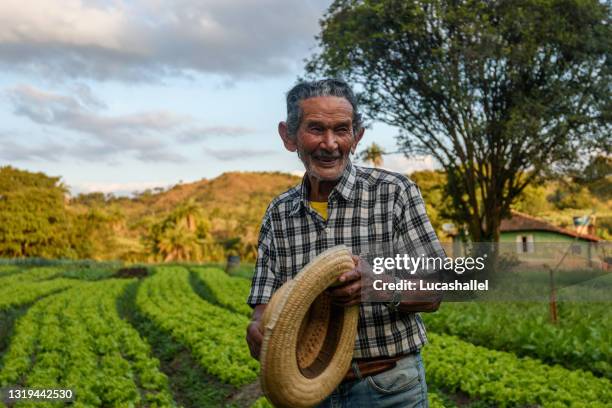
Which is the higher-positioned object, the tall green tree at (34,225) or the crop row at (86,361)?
the tall green tree at (34,225)

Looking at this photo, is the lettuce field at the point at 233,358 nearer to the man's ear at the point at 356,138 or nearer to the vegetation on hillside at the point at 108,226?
the man's ear at the point at 356,138

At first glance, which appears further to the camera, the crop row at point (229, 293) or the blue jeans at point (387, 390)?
the crop row at point (229, 293)

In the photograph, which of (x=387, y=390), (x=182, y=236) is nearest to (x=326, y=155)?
(x=387, y=390)

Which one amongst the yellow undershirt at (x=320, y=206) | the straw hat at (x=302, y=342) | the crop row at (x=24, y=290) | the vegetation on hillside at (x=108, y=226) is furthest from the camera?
the vegetation on hillside at (x=108, y=226)

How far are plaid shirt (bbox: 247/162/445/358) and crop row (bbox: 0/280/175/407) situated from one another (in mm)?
4807

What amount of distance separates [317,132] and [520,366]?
21.8ft

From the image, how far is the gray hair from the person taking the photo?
8.62 feet

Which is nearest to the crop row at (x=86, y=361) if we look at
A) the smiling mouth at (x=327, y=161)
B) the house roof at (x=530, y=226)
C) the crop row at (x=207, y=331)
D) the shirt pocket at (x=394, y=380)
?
the crop row at (x=207, y=331)

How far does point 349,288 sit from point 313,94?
0.83m

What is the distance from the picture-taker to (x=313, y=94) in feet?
8.61

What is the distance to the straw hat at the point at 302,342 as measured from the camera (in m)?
2.15

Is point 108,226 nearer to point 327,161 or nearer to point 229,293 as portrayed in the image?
point 229,293

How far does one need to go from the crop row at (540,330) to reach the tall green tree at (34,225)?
4629 centimetres

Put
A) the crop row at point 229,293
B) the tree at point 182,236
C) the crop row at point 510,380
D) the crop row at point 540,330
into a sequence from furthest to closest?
1. the tree at point 182,236
2. the crop row at point 229,293
3. the crop row at point 540,330
4. the crop row at point 510,380
